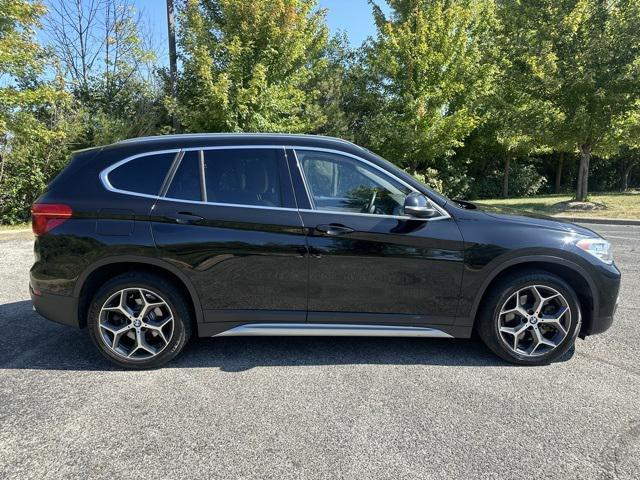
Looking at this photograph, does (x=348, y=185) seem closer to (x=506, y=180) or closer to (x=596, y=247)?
(x=596, y=247)

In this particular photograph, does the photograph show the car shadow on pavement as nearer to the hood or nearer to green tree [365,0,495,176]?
the hood

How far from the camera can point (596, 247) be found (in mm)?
3576

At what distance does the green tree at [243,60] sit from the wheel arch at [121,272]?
10.2 meters

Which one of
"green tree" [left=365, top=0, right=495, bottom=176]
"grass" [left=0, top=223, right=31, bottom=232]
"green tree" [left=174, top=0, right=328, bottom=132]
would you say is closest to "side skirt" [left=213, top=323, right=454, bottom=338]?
"grass" [left=0, top=223, right=31, bottom=232]

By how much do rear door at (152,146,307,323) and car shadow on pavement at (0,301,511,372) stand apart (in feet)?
1.34

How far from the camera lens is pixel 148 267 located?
3.58 meters

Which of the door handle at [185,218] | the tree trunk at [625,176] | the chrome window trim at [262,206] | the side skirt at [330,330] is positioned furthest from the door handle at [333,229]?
the tree trunk at [625,176]

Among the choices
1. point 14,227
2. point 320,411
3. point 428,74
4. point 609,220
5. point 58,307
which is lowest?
point 320,411

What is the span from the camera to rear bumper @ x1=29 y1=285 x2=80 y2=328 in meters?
3.56

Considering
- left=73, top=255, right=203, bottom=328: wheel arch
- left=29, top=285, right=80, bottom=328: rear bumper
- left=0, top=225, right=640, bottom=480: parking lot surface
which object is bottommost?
left=0, top=225, right=640, bottom=480: parking lot surface

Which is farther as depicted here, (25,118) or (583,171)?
(583,171)

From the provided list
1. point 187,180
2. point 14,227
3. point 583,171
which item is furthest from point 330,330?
point 583,171

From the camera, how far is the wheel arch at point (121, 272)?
347 centimetres

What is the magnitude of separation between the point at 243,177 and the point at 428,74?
48.0ft
